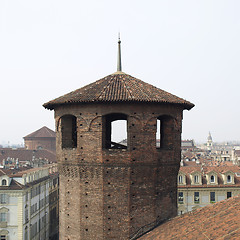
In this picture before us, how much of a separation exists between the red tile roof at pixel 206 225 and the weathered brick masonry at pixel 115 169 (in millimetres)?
1055

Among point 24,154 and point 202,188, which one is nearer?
point 202,188

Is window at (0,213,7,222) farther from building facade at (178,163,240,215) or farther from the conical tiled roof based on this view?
the conical tiled roof

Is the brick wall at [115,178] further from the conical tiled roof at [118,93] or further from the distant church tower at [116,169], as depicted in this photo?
the conical tiled roof at [118,93]

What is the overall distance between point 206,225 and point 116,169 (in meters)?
3.95

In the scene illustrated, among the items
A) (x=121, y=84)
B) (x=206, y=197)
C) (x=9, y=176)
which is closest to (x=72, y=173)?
(x=121, y=84)

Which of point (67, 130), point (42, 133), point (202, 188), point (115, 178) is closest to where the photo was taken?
point (115, 178)

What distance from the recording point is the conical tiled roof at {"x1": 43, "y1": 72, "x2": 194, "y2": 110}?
1386 centimetres

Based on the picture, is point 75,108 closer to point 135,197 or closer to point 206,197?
point 135,197

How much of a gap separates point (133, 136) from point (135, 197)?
2.28 metres

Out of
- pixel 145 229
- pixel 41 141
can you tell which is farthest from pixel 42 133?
pixel 145 229

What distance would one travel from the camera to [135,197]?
13.9 metres

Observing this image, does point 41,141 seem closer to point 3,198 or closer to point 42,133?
point 42,133

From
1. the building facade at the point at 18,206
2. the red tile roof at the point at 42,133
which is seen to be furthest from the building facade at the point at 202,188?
the red tile roof at the point at 42,133

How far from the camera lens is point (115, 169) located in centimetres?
1391
